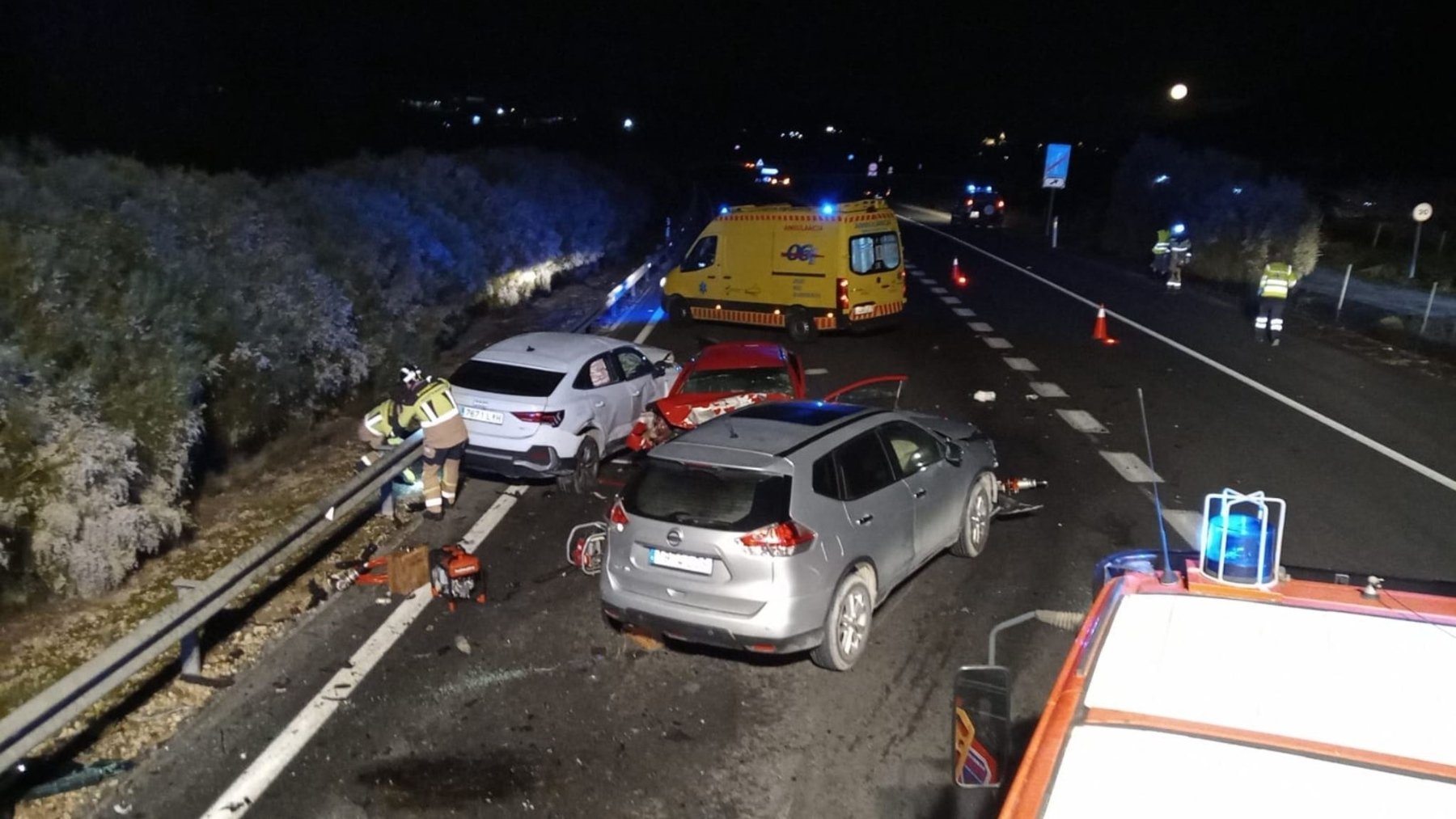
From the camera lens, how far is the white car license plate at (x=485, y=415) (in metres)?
10.9

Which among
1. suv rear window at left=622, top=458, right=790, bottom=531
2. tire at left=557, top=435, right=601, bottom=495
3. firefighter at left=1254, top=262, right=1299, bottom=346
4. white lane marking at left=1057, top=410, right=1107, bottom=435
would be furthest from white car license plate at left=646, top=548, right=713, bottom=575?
firefighter at left=1254, top=262, right=1299, bottom=346

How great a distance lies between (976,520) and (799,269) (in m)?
11.6

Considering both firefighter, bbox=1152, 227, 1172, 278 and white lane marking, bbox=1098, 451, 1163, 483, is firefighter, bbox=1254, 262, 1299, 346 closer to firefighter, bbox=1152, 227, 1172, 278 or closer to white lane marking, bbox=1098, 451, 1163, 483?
firefighter, bbox=1152, 227, 1172, 278

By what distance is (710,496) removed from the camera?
7.11 m

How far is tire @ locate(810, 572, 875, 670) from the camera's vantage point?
7134 millimetres

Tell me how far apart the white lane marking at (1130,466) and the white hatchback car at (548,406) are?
5186 mm

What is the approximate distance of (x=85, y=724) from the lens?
21.6 feet

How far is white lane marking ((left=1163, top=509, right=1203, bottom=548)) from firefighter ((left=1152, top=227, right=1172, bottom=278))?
66.9 feet

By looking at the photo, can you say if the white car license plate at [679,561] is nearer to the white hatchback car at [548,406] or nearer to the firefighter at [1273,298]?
the white hatchback car at [548,406]

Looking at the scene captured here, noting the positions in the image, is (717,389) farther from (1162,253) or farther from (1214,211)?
(1214,211)

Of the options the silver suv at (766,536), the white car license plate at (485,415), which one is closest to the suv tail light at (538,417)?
the white car license plate at (485,415)

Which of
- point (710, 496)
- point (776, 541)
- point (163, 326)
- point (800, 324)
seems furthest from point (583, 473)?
point (800, 324)

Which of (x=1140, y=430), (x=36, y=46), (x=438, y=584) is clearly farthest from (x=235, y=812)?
(x=36, y=46)

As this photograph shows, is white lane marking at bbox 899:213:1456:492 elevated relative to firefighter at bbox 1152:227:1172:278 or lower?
lower
